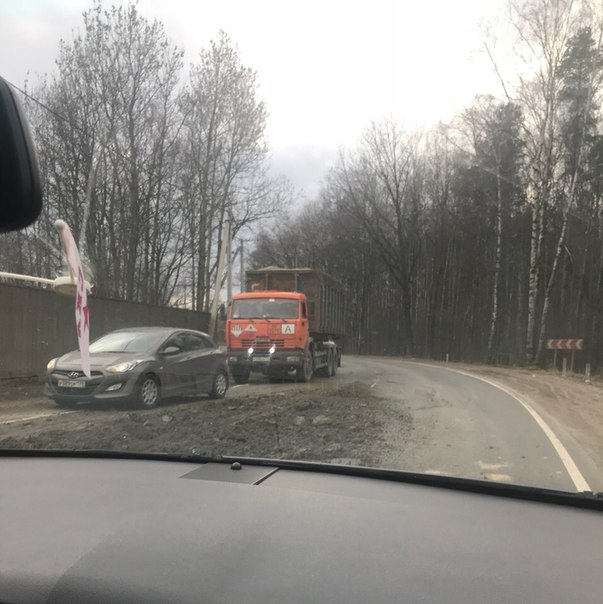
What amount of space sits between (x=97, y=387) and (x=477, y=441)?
565 cm

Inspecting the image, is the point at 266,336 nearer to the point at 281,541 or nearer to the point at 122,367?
the point at 122,367

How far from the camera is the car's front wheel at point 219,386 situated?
1166 centimetres

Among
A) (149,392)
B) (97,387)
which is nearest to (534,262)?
(149,392)

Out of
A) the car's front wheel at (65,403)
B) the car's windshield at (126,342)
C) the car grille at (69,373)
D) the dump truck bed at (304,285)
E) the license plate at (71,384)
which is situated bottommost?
the car's front wheel at (65,403)

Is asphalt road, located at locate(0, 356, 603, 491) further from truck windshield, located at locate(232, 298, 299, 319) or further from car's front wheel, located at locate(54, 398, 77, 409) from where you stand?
truck windshield, located at locate(232, 298, 299, 319)

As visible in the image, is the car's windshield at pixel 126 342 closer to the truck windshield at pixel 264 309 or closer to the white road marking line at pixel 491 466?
the truck windshield at pixel 264 309

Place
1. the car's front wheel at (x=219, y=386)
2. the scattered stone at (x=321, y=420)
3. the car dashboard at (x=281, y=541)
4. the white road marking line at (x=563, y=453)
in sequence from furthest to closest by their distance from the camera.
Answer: the car's front wheel at (x=219, y=386)
the scattered stone at (x=321, y=420)
the white road marking line at (x=563, y=453)
the car dashboard at (x=281, y=541)

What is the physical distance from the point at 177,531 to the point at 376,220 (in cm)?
3677

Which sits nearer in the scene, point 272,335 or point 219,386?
point 219,386

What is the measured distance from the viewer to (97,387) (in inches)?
349

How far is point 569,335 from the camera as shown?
1251 inches

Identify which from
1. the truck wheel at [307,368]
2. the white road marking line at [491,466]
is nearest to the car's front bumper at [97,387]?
the white road marking line at [491,466]

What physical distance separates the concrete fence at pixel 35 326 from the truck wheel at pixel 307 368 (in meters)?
4.61

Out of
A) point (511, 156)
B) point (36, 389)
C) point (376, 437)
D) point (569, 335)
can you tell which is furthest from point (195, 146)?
point (569, 335)
